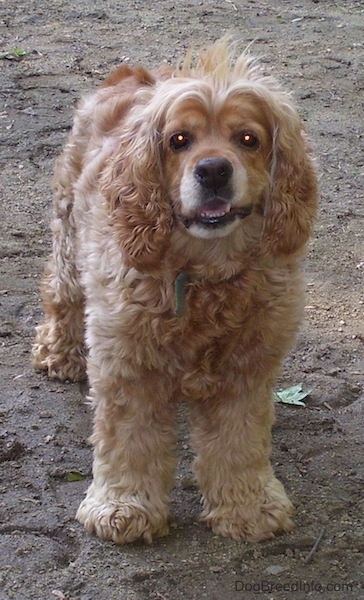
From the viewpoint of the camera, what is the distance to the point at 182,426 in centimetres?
551

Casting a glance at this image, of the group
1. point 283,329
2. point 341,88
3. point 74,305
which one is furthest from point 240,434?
point 341,88

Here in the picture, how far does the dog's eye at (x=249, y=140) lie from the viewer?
14.1 ft

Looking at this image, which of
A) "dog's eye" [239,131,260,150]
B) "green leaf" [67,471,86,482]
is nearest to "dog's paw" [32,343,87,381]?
"green leaf" [67,471,86,482]

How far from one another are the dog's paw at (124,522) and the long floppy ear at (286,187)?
120 centimetres

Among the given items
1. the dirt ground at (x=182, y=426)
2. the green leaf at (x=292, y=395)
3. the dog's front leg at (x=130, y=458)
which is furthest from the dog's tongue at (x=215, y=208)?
the green leaf at (x=292, y=395)

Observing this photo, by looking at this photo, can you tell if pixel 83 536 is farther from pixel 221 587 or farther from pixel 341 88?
pixel 341 88

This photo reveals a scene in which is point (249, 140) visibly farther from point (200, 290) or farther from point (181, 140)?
point (200, 290)

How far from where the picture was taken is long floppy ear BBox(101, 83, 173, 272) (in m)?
4.35

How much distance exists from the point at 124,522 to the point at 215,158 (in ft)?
5.08

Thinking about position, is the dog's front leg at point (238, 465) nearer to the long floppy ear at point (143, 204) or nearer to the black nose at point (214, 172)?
the long floppy ear at point (143, 204)

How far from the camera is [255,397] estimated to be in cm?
462

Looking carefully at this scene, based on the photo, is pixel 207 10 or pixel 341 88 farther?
pixel 207 10

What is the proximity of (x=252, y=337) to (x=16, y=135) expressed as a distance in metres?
4.54

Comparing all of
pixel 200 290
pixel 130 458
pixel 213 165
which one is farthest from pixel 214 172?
pixel 130 458
